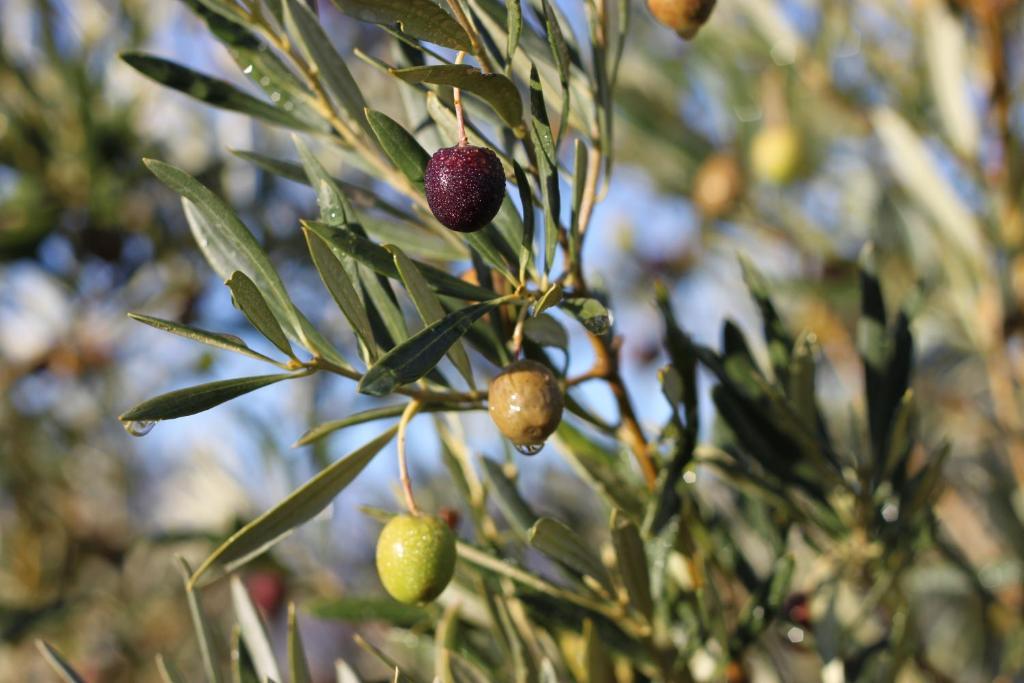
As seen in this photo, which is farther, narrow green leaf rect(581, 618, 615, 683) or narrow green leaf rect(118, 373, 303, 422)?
narrow green leaf rect(581, 618, 615, 683)

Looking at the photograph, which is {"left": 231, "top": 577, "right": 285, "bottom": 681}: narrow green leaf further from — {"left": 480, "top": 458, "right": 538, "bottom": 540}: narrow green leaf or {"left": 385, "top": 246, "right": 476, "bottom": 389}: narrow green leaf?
{"left": 385, "top": 246, "right": 476, "bottom": 389}: narrow green leaf


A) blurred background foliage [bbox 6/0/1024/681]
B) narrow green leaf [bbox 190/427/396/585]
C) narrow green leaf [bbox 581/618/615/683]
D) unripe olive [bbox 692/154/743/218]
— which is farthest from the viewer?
unripe olive [bbox 692/154/743/218]

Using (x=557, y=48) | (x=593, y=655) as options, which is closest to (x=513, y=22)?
(x=557, y=48)

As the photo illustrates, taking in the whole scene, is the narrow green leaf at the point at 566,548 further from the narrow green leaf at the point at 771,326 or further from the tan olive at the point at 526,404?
the narrow green leaf at the point at 771,326

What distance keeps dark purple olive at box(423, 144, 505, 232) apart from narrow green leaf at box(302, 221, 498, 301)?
0.18 feet

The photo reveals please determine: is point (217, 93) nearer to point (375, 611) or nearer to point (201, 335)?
point (201, 335)

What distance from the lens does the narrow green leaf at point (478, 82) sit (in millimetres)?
506

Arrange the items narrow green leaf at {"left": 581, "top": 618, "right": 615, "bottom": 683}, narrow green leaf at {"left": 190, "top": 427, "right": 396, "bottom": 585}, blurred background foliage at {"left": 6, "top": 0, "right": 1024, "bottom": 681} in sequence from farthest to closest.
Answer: blurred background foliage at {"left": 6, "top": 0, "right": 1024, "bottom": 681} → narrow green leaf at {"left": 581, "top": 618, "right": 615, "bottom": 683} → narrow green leaf at {"left": 190, "top": 427, "right": 396, "bottom": 585}

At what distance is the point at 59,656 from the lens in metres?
0.67

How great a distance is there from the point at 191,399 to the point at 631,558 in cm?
33

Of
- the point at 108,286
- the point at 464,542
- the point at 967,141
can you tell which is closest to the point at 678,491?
the point at 464,542

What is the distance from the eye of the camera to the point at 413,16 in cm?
52

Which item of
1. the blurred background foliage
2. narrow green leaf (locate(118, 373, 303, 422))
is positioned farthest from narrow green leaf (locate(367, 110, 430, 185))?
the blurred background foliage

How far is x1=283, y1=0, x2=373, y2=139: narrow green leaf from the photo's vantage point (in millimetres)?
692
